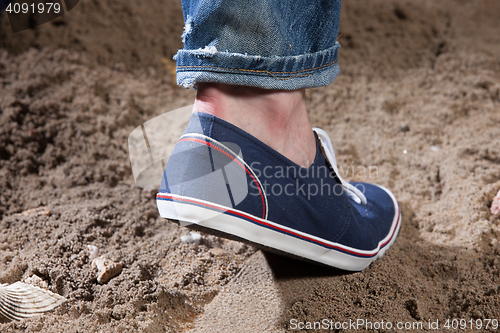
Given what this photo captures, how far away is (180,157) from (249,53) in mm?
230

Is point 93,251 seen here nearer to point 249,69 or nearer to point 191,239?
point 191,239

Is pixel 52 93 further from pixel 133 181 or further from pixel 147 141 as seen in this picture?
pixel 133 181

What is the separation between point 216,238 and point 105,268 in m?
0.29

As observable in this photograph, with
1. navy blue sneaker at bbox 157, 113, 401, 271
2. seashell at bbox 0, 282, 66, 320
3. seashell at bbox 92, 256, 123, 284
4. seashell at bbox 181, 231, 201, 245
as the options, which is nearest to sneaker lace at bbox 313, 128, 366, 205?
navy blue sneaker at bbox 157, 113, 401, 271

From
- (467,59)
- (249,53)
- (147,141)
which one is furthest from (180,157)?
(467,59)

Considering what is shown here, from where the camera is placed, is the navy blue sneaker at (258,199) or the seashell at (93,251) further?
the seashell at (93,251)

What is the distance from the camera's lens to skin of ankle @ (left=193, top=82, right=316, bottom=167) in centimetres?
69

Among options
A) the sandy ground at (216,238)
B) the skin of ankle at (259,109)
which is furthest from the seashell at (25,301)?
the skin of ankle at (259,109)

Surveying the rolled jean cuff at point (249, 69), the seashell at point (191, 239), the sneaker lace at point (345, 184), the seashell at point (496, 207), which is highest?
the rolled jean cuff at point (249, 69)

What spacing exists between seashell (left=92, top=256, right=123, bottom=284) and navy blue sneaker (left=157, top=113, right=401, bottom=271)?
0.83ft

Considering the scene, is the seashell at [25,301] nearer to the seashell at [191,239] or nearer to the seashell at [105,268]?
the seashell at [105,268]

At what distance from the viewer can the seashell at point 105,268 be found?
802mm

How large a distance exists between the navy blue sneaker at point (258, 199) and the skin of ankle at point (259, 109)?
0.07 feet

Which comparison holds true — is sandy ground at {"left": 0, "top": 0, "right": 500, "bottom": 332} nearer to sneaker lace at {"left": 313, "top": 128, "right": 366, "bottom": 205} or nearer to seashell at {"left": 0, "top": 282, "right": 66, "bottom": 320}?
seashell at {"left": 0, "top": 282, "right": 66, "bottom": 320}
